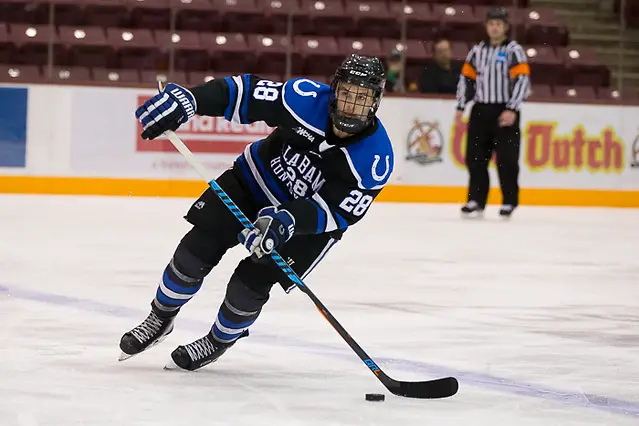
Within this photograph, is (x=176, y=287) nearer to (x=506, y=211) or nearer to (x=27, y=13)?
(x=506, y=211)

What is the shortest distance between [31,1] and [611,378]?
7.61m

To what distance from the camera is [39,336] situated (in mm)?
3455

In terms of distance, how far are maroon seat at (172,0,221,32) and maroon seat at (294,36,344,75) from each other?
29.5 inches

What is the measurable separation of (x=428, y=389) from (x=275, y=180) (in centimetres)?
66

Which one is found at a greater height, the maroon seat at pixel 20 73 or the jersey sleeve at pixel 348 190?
the jersey sleeve at pixel 348 190

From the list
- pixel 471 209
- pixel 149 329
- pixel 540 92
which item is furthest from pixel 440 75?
pixel 149 329

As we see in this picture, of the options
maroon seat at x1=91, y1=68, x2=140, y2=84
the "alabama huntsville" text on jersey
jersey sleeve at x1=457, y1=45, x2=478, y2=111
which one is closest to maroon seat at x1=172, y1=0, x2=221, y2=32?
maroon seat at x1=91, y1=68, x2=140, y2=84

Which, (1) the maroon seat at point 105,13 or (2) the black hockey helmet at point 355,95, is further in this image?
(1) the maroon seat at point 105,13

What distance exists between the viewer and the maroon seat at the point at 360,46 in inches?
409

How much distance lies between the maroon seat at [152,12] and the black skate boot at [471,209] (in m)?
3.15

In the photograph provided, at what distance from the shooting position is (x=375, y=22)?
10.6 meters

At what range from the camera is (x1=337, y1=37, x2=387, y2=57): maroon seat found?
10.4 meters

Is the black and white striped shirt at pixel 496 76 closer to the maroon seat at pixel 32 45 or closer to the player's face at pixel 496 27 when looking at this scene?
the player's face at pixel 496 27

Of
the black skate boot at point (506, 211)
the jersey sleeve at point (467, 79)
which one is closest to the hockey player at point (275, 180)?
the black skate boot at point (506, 211)
